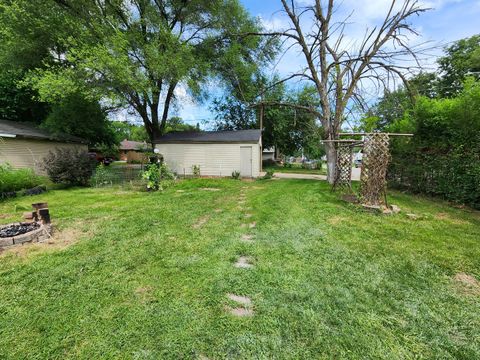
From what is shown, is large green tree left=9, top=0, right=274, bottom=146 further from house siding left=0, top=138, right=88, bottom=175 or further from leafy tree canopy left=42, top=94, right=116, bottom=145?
house siding left=0, top=138, right=88, bottom=175

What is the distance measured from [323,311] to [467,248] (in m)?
2.92

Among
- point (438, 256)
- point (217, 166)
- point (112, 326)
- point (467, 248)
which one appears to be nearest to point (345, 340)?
point (112, 326)

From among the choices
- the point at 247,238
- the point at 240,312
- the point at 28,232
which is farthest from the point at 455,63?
the point at 28,232

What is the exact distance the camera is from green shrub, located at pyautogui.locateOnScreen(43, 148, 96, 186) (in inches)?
332

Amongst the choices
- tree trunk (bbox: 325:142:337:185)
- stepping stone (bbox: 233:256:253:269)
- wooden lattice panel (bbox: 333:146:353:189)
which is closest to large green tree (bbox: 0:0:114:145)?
stepping stone (bbox: 233:256:253:269)

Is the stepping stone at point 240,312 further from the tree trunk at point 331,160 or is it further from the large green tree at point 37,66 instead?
the large green tree at point 37,66

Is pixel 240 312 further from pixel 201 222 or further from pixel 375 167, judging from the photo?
pixel 375 167

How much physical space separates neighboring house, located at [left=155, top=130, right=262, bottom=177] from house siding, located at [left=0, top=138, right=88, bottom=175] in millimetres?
5368

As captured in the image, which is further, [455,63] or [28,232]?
[455,63]

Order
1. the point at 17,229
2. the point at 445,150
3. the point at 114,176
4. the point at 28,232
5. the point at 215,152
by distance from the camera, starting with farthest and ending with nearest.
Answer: the point at 215,152 → the point at 114,176 → the point at 445,150 → the point at 17,229 → the point at 28,232

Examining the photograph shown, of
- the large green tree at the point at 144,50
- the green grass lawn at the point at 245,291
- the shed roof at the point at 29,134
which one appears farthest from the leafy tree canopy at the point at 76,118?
the green grass lawn at the point at 245,291

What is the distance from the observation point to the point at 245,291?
2271mm

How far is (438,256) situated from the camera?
3.00 metres

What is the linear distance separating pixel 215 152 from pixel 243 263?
10.5 m
